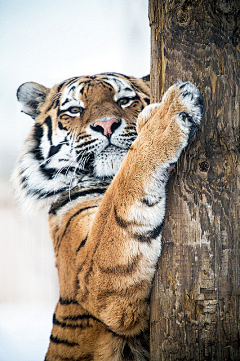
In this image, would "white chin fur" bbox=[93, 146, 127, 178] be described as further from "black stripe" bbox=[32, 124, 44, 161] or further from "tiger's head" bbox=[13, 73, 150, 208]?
"black stripe" bbox=[32, 124, 44, 161]

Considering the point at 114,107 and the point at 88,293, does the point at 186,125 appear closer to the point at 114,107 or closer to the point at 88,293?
the point at 114,107

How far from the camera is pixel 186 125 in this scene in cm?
102

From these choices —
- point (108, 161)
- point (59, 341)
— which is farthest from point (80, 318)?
point (108, 161)

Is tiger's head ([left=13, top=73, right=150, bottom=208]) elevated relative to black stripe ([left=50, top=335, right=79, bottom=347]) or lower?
elevated

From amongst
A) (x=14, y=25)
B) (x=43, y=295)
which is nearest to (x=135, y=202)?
(x=43, y=295)

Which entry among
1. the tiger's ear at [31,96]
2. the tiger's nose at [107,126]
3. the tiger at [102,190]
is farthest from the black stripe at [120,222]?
the tiger's ear at [31,96]

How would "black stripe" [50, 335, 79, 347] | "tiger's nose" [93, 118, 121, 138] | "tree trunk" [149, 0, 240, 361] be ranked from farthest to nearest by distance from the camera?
"tiger's nose" [93, 118, 121, 138], "black stripe" [50, 335, 79, 347], "tree trunk" [149, 0, 240, 361]

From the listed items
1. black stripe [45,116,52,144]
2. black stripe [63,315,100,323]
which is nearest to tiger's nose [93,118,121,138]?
black stripe [45,116,52,144]

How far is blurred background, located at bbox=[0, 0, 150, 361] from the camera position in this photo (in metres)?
1.72

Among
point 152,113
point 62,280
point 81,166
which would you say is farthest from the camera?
point 81,166

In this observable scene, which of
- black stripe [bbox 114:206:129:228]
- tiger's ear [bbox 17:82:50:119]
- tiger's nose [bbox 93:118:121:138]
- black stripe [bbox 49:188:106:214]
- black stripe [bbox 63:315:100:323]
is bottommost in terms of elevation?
black stripe [bbox 63:315:100:323]

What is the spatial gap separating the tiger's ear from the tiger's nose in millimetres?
423

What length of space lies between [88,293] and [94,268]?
12 cm

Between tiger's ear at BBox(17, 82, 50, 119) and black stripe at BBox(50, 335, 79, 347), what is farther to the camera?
tiger's ear at BBox(17, 82, 50, 119)
